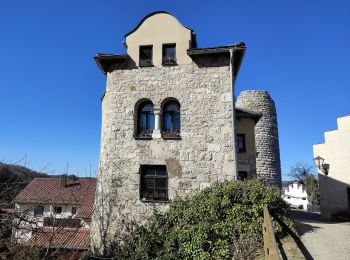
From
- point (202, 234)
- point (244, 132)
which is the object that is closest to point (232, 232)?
point (202, 234)

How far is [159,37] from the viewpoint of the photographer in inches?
523

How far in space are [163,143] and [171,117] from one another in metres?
1.29

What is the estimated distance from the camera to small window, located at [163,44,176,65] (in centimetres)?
1305

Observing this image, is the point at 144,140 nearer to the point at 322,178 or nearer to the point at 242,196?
the point at 242,196

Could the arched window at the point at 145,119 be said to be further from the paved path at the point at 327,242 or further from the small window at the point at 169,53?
the paved path at the point at 327,242

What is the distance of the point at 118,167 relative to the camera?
12531mm

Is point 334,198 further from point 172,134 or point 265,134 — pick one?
point 172,134

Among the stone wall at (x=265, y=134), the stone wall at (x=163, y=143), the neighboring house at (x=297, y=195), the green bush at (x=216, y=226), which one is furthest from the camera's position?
the neighboring house at (x=297, y=195)

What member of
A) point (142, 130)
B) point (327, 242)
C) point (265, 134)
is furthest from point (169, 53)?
point (265, 134)

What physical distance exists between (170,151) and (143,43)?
5225 mm

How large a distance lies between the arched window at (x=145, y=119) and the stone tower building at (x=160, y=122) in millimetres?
47

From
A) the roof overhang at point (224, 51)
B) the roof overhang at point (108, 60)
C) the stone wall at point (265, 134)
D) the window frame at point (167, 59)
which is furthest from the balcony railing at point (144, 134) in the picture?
the stone wall at point (265, 134)

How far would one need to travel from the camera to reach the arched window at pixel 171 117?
12.7 m

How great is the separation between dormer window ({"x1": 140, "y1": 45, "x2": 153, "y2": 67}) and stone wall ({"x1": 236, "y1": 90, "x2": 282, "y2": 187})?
13995 millimetres
